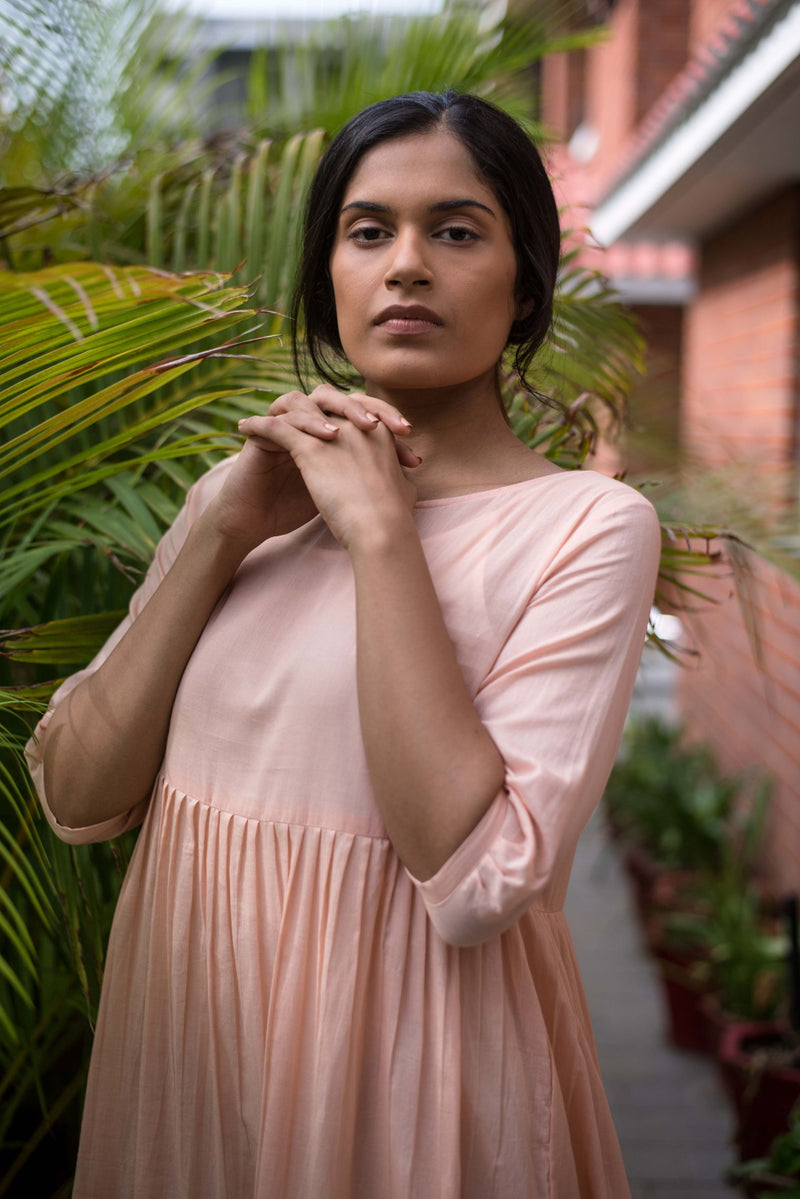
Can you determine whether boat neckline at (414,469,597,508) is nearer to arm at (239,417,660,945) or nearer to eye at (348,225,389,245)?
arm at (239,417,660,945)

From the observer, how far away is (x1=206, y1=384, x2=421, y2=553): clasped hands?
117 centimetres

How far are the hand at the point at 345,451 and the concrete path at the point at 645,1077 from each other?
8.44 ft

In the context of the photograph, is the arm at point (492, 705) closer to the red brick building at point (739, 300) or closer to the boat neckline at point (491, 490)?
the boat neckline at point (491, 490)

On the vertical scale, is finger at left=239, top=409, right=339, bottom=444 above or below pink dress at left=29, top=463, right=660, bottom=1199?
above

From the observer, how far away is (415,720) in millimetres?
1071

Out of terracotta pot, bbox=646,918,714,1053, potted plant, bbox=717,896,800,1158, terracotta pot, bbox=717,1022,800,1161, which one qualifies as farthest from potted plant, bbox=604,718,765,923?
terracotta pot, bbox=717,1022,800,1161

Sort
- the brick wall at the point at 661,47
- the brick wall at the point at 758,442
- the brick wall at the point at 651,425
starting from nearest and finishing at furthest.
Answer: the brick wall at the point at 651,425, the brick wall at the point at 758,442, the brick wall at the point at 661,47

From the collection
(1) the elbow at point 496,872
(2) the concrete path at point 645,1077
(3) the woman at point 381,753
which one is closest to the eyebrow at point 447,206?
(3) the woman at point 381,753

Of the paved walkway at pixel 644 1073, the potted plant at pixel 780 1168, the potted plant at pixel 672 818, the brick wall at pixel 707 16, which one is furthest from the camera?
the brick wall at pixel 707 16

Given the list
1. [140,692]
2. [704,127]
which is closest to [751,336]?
[704,127]

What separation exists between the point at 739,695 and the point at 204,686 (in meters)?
4.24

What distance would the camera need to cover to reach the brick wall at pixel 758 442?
165 inches

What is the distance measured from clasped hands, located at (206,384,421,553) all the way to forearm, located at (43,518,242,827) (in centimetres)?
5

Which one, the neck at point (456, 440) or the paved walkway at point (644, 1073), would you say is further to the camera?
→ the paved walkway at point (644, 1073)
